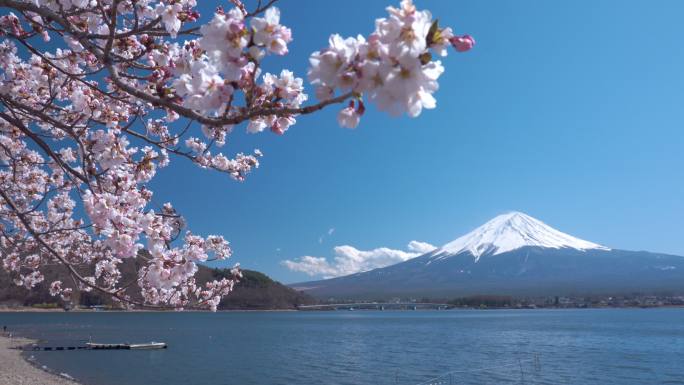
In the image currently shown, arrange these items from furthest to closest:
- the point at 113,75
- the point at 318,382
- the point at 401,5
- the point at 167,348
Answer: the point at 167,348, the point at 318,382, the point at 113,75, the point at 401,5

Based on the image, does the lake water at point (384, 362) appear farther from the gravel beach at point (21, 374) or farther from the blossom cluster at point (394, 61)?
the blossom cluster at point (394, 61)

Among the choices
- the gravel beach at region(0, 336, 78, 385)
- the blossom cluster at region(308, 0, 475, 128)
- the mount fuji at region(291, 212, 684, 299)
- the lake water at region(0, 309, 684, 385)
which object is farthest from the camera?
the mount fuji at region(291, 212, 684, 299)

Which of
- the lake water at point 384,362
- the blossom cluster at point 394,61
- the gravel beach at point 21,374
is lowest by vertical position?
the lake water at point 384,362

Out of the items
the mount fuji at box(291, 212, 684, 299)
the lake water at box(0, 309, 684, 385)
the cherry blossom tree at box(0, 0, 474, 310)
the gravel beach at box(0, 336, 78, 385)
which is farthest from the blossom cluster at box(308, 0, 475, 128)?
the mount fuji at box(291, 212, 684, 299)

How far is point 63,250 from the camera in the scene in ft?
20.8

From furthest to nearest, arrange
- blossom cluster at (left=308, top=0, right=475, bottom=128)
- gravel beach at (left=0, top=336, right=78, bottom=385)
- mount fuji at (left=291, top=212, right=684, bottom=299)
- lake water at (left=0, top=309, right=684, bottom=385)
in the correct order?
1. mount fuji at (left=291, top=212, right=684, bottom=299)
2. lake water at (left=0, top=309, right=684, bottom=385)
3. gravel beach at (left=0, top=336, right=78, bottom=385)
4. blossom cluster at (left=308, top=0, right=475, bottom=128)

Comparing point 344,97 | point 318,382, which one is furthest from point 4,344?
point 344,97

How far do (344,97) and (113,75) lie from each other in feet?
4.00

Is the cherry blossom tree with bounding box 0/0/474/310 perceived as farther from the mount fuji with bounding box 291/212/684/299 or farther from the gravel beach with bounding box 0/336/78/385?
the mount fuji with bounding box 291/212/684/299

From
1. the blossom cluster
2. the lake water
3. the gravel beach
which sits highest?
the blossom cluster

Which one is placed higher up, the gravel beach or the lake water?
the gravel beach

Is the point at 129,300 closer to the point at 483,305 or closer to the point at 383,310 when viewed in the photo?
the point at 483,305

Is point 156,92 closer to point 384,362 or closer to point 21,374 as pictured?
point 21,374

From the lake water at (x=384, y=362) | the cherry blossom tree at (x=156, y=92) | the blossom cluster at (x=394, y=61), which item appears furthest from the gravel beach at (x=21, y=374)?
the blossom cluster at (x=394, y=61)
